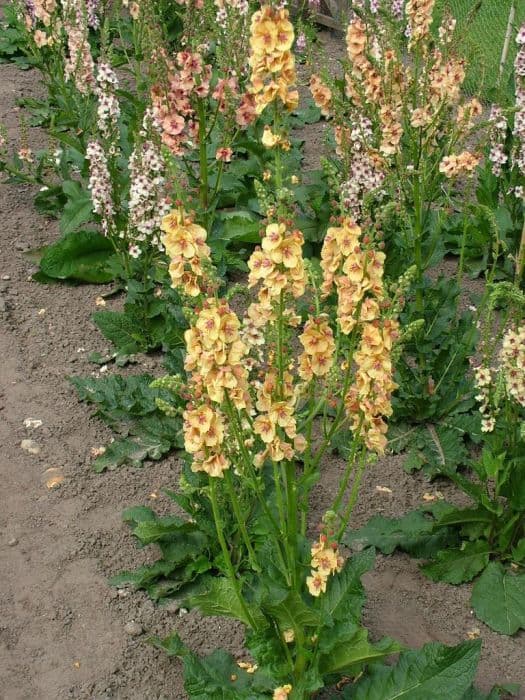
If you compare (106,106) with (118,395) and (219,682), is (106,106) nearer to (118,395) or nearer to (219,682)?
(118,395)

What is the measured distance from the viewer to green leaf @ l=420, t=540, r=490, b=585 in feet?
11.0

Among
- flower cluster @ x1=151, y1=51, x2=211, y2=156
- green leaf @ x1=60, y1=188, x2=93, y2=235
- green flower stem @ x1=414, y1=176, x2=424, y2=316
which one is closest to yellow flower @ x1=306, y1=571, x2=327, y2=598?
green flower stem @ x1=414, y1=176, x2=424, y2=316

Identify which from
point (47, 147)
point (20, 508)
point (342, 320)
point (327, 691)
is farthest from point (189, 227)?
point (47, 147)

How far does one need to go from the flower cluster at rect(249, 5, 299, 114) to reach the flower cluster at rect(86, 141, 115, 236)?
2329mm

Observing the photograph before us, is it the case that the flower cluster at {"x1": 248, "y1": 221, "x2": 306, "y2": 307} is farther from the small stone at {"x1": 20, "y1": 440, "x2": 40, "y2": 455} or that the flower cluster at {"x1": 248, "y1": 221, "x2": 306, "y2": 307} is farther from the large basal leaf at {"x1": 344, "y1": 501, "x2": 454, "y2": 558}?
the small stone at {"x1": 20, "y1": 440, "x2": 40, "y2": 455}

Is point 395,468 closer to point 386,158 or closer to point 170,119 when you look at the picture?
point 386,158

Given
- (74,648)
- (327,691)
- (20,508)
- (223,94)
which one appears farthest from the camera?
(223,94)

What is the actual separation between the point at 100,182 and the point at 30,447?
1.31 metres

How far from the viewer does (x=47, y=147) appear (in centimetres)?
627

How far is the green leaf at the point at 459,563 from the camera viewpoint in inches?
132

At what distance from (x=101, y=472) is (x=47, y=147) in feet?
10.4

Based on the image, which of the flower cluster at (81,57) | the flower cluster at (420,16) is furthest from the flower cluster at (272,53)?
the flower cluster at (81,57)

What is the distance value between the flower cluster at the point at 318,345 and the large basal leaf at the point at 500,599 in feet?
4.53

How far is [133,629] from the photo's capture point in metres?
3.16
